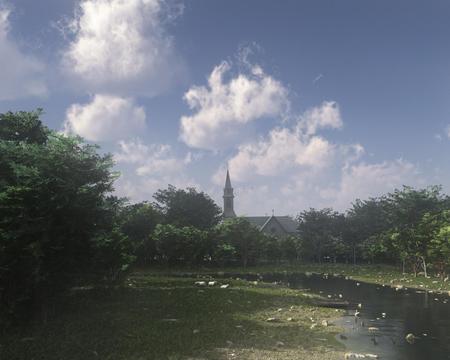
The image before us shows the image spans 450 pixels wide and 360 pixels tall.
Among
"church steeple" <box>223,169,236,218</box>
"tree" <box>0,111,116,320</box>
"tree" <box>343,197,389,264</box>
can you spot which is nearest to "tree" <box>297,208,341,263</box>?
"tree" <box>343,197,389,264</box>

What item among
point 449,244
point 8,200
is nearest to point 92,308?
point 8,200

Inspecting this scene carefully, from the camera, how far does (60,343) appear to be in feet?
55.2

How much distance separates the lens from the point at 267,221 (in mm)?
134625

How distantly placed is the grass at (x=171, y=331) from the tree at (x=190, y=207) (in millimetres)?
62524

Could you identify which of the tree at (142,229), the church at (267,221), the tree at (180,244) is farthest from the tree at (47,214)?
the church at (267,221)

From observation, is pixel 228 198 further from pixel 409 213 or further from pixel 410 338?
pixel 410 338

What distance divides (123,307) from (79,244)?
20.3 feet

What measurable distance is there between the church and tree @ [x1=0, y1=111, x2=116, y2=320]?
109m

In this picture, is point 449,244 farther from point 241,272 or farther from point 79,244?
point 79,244

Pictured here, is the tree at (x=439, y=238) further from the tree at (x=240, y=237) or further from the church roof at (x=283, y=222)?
the church roof at (x=283, y=222)

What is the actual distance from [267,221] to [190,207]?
46085 millimetres

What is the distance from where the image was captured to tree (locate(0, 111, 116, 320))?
730 inches

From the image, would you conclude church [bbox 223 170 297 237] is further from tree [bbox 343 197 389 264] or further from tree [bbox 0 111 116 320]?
tree [bbox 0 111 116 320]

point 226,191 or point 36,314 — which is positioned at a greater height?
point 226,191
